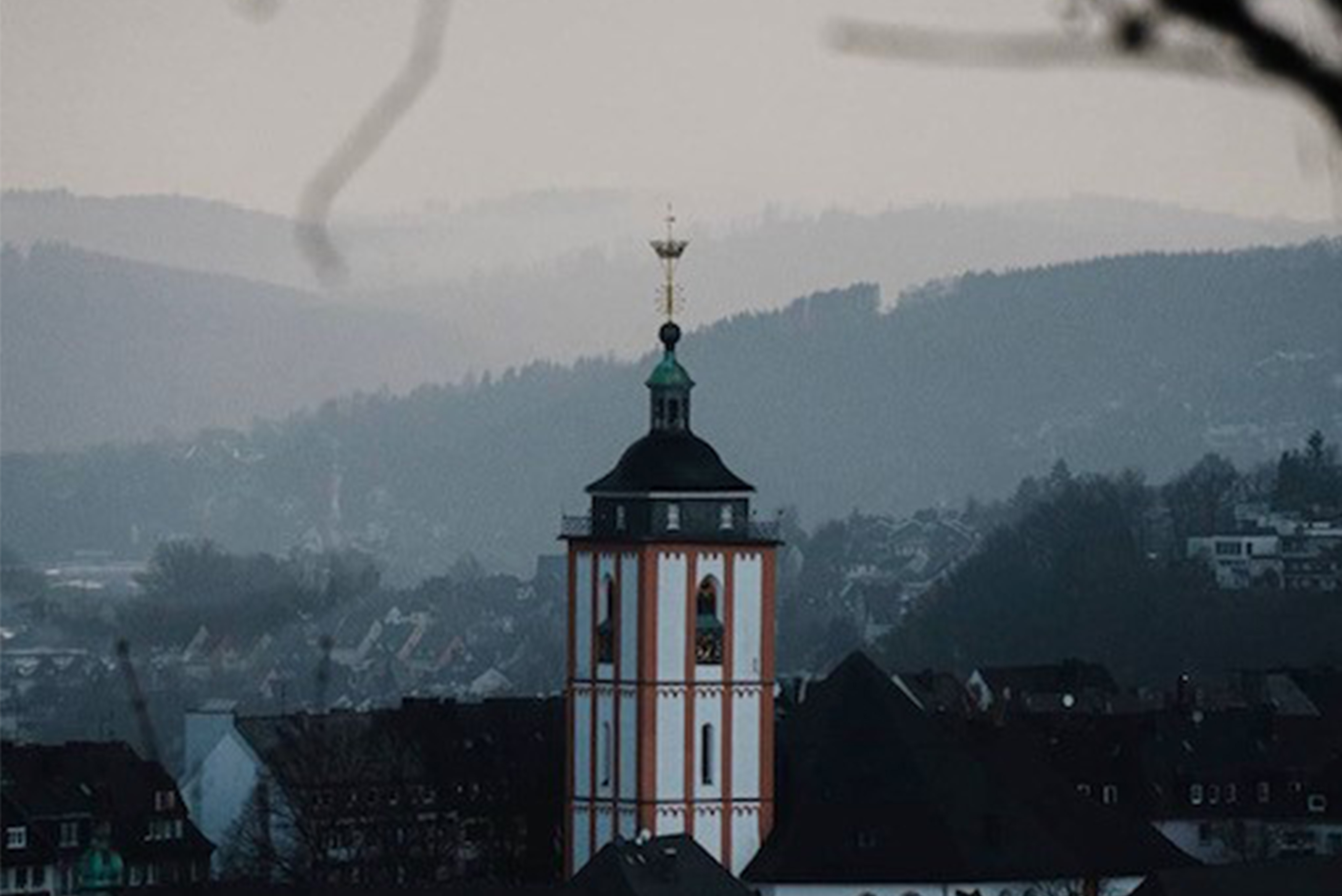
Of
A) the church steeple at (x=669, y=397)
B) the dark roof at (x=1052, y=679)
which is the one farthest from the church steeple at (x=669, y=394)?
the dark roof at (x=1052, y=679)

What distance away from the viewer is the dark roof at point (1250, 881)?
5216cm

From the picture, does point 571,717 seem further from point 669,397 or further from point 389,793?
point 389,793

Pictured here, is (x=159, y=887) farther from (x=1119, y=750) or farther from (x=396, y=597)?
(x=396, y=597)

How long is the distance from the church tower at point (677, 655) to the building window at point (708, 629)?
11mm

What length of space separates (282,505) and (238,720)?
395 ft

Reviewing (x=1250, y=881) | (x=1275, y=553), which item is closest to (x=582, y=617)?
(x=1250, y=881)

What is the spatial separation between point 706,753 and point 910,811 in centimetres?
221

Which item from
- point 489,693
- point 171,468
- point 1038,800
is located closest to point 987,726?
point 1038,800

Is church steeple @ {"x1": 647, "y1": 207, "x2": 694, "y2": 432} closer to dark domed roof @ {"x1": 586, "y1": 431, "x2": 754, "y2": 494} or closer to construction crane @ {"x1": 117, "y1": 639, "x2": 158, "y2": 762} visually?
dark domed roof @ {"x1": 586, "y1": 431, "x2": 754, "y2": 494}

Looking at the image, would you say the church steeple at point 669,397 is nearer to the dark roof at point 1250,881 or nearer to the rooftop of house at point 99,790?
the dark roof at point 1250,881

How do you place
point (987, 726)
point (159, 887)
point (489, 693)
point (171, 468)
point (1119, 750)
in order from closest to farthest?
1. point (159, 887)
2. point (987, 726)
3. point (1119, 750)
4. point (489, 693)
5. point (171, 468)

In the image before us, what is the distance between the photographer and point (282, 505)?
19825 centimetres

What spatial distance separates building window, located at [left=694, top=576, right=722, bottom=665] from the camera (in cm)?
5812

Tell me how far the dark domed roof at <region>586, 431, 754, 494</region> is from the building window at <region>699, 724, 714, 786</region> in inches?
98.2
